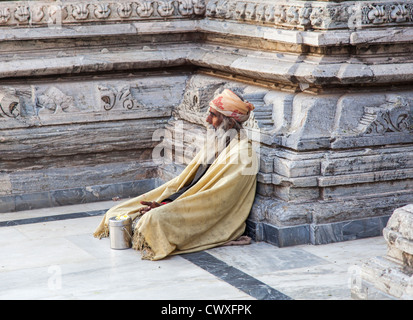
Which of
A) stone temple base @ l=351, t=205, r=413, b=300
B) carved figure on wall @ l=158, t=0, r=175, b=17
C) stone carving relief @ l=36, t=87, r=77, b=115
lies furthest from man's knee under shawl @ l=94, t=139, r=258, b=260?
carved figure on wall @ l=158, t=0, r=175, b=17

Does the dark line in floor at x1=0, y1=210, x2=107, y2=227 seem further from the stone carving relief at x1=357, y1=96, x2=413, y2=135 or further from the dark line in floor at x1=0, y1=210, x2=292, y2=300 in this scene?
the stone carving relief at x1=357, y1=96, x2=413, y2=135

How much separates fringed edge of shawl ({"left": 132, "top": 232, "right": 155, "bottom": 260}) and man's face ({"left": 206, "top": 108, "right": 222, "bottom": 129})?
102cm

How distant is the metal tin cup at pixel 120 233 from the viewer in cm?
599

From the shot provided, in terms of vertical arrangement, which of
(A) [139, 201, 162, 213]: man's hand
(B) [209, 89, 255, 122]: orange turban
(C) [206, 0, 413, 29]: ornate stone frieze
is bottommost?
(A) [139, 201, 162, 213]: man's hand

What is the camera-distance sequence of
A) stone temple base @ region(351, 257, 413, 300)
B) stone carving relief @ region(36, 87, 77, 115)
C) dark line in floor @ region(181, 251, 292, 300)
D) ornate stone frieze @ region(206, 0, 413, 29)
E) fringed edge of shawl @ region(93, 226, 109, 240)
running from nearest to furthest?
stone temple base @ region(351, 257, 413, 300) < dark line in floor @ region(181, 251, 292, 300) < ornate stone frieze @ region(206, 0, 413, 29) < fringed edge of shawl @ region(93, 226, 109, 240) < stone carving relief @ region(36, 87, 77, 115)

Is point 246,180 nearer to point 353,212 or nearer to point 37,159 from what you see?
point 353,212

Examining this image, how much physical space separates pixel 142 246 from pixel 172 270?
44cm

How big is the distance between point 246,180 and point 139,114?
1813mm

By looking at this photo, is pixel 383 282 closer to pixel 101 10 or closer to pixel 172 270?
pixel 172 270

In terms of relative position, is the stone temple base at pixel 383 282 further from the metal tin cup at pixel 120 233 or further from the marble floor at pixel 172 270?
the metal tin cup at pixel 120 233

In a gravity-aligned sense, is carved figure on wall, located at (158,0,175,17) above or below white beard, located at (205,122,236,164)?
above

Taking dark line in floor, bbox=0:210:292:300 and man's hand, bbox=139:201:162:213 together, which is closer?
dark line in floor, bbox=0:210:292:300

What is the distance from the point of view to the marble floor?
5.08m

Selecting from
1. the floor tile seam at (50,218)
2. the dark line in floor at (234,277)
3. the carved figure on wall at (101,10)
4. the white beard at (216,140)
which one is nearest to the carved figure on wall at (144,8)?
the carved figure on wall at (101,10)
